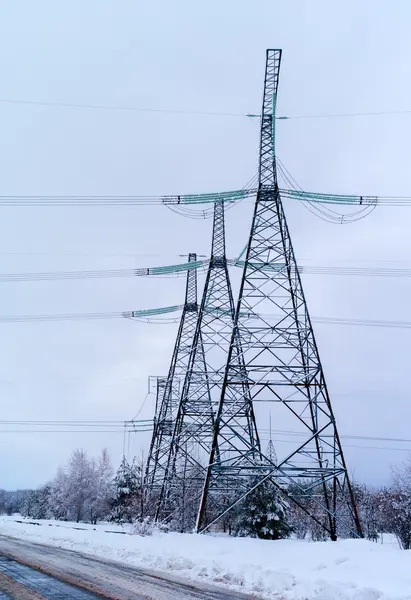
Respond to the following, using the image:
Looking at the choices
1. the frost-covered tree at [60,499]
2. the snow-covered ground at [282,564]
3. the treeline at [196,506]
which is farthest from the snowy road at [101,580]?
the frost-covered tree at [60,499]

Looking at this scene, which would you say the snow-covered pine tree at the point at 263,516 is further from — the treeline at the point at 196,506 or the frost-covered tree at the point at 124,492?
the frost-covered tree at the point at 124,492

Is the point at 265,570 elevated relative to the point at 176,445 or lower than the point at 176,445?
lower

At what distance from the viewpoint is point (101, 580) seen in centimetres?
1127

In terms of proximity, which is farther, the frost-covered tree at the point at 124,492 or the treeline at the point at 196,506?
the frost-covered tree at the point at 124,492

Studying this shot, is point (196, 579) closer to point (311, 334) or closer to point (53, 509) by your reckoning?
point (311, 334)

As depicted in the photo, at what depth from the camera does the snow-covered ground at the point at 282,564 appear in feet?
30.2

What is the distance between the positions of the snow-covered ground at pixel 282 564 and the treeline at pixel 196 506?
3.11 m

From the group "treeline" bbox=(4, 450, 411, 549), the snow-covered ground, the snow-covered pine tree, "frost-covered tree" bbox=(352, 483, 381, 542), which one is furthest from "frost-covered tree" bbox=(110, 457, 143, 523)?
the snow-covered ground

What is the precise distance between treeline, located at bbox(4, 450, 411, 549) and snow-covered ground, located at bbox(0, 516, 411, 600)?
123 inches

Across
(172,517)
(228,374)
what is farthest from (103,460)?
(228,374)

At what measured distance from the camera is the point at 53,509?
70688 millimetres

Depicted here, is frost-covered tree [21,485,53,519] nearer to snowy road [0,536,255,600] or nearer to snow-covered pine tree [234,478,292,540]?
snow-covered pine tree [234,478,292,540]

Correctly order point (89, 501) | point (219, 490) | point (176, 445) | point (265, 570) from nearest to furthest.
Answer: point (265, 570)
point (219, 490)
point (176, 445)
point (89, 501)

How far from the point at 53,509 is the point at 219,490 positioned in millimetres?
57064
